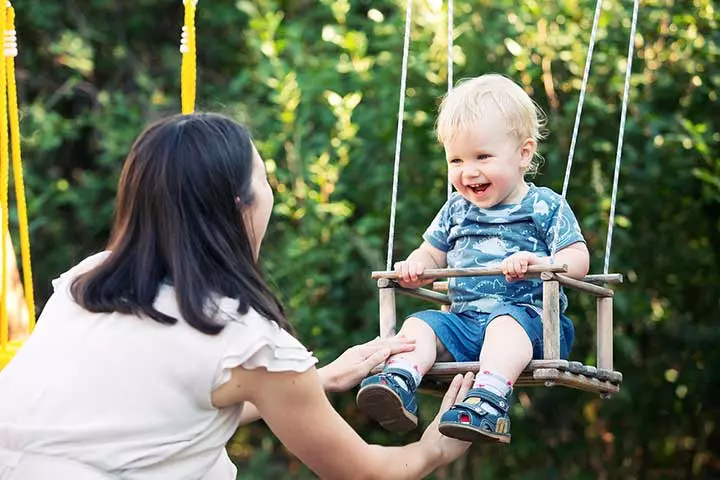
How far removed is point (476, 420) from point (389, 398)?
8.2 inches

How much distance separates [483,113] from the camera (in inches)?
136

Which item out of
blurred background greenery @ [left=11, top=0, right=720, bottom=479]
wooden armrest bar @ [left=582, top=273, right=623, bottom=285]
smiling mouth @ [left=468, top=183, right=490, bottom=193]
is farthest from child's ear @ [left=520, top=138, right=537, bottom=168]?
blurred background greenery @ [left=11, top=0, right=720, bottom=479]

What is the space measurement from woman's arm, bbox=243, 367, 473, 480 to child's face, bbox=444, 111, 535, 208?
0.77 meters

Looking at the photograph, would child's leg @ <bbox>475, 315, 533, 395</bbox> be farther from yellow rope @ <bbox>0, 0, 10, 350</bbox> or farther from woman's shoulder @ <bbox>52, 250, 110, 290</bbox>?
yellow rope @ <bbox>0, 0, 10, 350</bbox>

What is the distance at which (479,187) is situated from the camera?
352 cm

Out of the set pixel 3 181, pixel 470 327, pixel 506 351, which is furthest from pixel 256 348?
pixel 3 181

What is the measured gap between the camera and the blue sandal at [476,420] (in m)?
3.05

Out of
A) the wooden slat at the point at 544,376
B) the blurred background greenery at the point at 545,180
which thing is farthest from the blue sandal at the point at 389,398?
the blurred background greenery at the point at 545,180

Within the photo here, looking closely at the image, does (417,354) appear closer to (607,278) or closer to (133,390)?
(607,278)

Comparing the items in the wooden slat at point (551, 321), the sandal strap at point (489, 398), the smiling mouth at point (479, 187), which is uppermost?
the smiling mouth at point (479, 187)

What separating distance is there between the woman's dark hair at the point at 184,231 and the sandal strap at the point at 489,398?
0.62m

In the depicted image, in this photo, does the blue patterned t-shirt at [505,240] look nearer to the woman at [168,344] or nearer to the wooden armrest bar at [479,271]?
the wooden armrest bar at [479,271]

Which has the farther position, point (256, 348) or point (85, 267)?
point (85, 267)

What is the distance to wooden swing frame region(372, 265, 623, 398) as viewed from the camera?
3.21 meters
